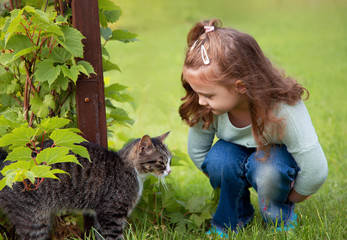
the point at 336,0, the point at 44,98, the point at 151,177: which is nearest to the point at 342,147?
the point at 151,177

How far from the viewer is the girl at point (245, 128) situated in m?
2.19

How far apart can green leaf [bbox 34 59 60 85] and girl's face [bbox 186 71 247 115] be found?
0.73 meters

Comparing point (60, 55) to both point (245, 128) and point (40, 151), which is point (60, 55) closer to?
point (40, 151)

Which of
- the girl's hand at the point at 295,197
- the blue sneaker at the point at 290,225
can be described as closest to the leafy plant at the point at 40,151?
the blue sneaker at the point at 290,225

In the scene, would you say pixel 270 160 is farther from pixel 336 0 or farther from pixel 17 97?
pixel 336 0

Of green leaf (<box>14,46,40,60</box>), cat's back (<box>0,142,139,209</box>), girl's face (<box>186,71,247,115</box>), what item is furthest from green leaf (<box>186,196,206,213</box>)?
green leaf (<box>14,46,40,60</box>)

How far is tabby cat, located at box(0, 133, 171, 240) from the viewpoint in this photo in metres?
2.11

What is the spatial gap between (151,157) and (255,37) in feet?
26.0

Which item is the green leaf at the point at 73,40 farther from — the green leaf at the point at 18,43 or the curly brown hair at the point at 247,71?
the curly brown hair at the point at 247,71

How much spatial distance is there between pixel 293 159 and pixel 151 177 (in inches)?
36.4

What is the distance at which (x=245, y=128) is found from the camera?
2.44m

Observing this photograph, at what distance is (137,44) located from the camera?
32.5 ft

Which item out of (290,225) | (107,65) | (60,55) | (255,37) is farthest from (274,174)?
(255,37)

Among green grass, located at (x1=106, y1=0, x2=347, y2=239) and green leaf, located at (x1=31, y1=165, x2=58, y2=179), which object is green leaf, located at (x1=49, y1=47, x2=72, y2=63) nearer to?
green leaf, located at (x1=31, y1=165, x2=58, y2=179)
